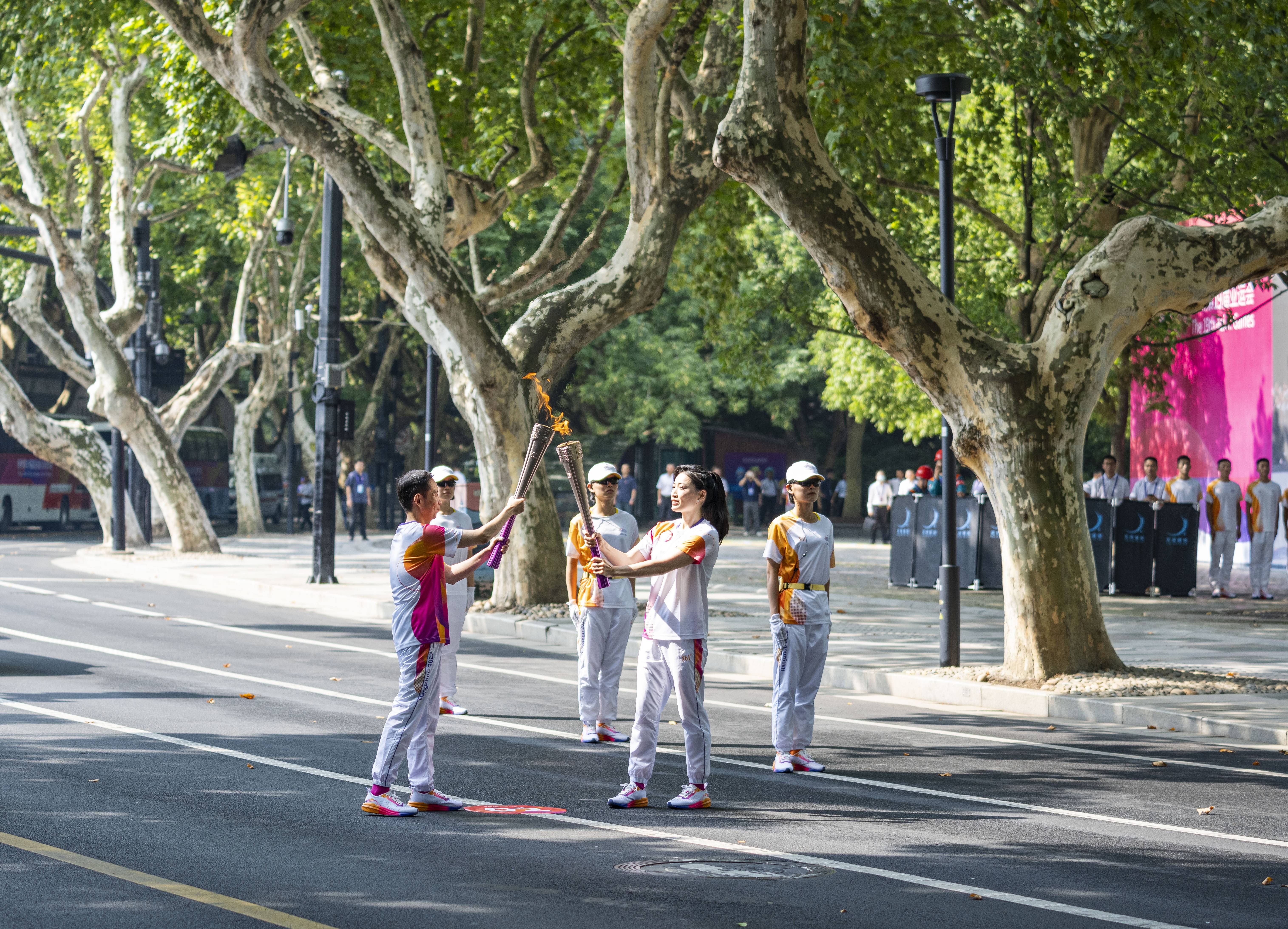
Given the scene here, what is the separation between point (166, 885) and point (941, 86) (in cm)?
1001

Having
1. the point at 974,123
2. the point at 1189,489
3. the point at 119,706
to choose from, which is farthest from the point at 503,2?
the point at 119,706

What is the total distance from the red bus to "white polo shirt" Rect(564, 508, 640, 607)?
1262 inches

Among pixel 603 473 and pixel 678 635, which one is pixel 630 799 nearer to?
pixel 678 635

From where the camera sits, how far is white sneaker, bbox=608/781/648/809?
25.6ft

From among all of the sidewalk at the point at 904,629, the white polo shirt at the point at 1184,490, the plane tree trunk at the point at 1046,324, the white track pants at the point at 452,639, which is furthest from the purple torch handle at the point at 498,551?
the white polo shirt at the point at 1184,490

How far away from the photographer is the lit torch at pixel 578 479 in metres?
7.01

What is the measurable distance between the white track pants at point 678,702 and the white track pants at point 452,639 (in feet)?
3.98

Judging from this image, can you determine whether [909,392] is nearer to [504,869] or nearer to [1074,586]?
[1074,586]

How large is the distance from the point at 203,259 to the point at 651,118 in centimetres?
2083

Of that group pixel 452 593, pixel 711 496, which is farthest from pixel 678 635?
pixel 452 593

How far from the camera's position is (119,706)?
10.9 metres

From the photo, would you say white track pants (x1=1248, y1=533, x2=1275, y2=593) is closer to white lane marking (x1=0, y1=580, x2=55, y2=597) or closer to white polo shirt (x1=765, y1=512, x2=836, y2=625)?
white polo shirt (x1=765, y1=512, x2=836, y2=625)

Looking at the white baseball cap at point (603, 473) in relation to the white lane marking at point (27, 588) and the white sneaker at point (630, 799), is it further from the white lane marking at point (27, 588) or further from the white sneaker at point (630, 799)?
the white lane marking at point (27, 588)

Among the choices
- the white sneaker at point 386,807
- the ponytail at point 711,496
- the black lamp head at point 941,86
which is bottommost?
the white sneaker at point 386,807
